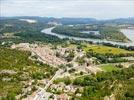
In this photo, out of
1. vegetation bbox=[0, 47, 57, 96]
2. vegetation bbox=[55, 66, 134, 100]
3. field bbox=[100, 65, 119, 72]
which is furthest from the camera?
field bbox=[100, 65, 119, 72]

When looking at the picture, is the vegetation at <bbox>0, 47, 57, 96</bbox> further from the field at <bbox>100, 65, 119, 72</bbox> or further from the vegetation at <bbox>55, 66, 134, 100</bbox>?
the field at <bbox>100, 65, 119, 72</bbox>

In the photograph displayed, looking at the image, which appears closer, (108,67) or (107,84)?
(107,84)

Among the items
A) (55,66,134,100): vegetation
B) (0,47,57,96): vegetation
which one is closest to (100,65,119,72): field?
(55,66,134,100): vegetation

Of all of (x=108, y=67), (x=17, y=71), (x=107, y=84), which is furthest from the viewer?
(x=108, y=67)

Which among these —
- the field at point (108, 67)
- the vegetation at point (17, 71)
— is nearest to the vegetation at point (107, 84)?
the field at point (108, 67)

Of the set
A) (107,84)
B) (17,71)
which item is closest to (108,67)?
(107,84)

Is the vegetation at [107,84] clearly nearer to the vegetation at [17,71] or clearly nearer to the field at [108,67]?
the field at [108,67]

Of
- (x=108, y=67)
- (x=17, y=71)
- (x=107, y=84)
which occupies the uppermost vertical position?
(x=107, y=84)

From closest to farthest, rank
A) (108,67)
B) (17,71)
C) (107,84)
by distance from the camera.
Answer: (107,84)
(17,71)
(108,67)

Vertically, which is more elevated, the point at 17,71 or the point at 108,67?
the point at 17,71

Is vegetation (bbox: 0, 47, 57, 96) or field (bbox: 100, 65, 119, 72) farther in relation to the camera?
field (bbox: 100, 65, 119, 72)

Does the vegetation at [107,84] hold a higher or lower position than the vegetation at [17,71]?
higher

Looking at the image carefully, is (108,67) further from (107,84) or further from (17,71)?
(17,71)
